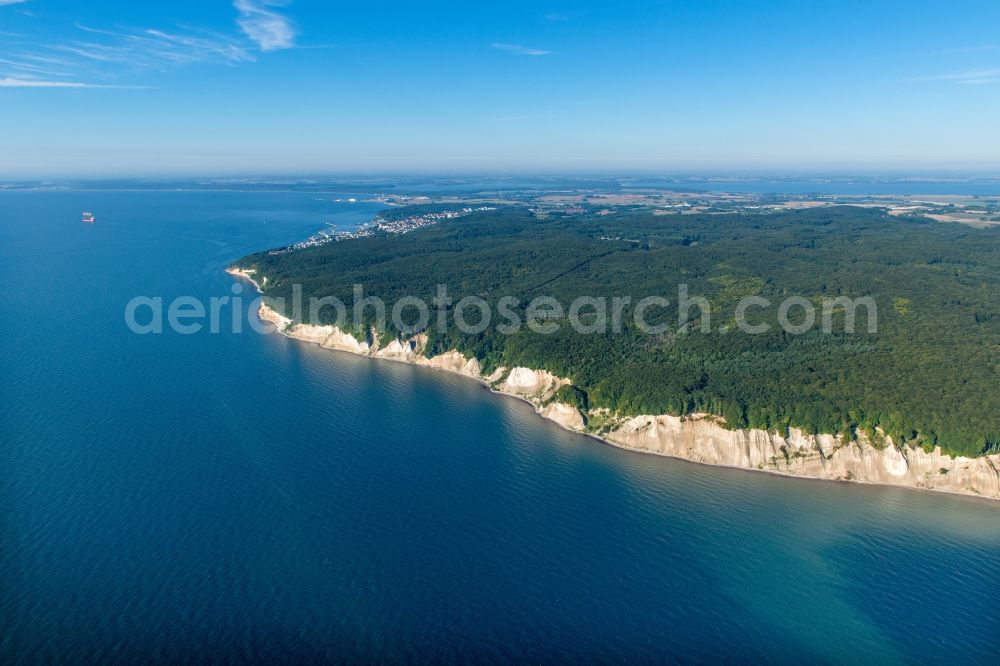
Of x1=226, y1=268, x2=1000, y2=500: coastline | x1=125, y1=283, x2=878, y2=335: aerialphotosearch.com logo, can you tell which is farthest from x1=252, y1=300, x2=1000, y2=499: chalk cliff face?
x1=125, y1=283, x2=878, y2=335: aerialphotosearch.com logo

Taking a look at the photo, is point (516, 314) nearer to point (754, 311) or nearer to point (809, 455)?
point (754, 311)

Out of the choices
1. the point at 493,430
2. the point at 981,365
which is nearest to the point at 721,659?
the point at 493,430

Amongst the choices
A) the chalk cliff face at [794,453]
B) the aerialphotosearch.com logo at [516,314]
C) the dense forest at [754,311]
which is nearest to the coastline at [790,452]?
the chalk cliff face at [794,453]

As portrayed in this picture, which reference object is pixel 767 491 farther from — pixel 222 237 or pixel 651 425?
pixel 222 237

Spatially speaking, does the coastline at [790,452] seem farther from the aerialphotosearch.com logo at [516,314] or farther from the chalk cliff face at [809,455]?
the aerialphotosearch.com logo at [516,314]

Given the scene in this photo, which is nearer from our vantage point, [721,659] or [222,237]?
[721,659]

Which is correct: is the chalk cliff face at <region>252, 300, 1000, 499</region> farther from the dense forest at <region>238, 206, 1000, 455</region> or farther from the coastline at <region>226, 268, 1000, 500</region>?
the dense forest at <region>238, 206, 1000, 455</region>

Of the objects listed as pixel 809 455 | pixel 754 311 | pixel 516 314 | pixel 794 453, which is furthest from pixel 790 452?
pixel 516 314
